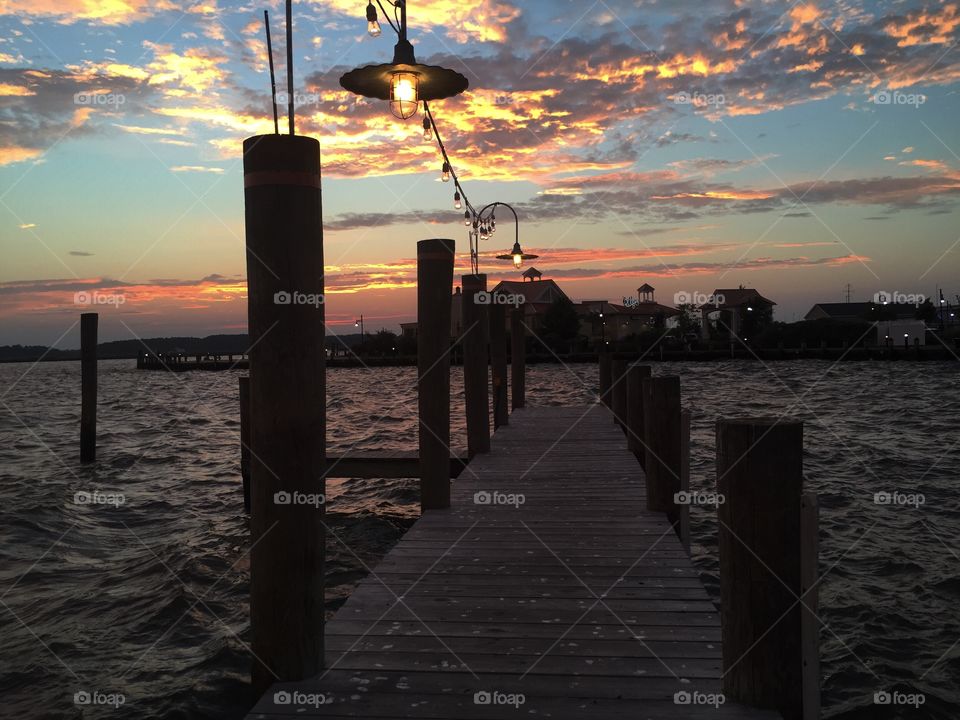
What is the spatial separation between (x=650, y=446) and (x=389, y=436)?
18.7 m

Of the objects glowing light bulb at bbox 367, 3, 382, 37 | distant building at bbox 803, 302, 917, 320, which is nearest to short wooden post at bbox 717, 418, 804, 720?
glowing light bulb at bbox 367, 3, 382, 37

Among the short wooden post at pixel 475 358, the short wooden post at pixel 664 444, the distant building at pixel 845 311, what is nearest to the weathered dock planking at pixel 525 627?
the short wooden post at pixel 664 444

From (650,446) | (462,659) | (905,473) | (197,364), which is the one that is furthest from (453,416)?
(197,364)

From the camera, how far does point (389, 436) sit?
82.3 feet

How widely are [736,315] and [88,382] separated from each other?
3559 inches

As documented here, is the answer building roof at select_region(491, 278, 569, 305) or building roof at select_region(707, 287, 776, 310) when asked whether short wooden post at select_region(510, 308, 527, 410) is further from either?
building roof at select_region(707, 287, 776, 310)

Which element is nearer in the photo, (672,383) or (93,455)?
(672,383)

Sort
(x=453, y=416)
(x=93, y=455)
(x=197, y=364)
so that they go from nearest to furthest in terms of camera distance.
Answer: (x=93, y=455)
(x=453, y=416)
(x=197, y=364)

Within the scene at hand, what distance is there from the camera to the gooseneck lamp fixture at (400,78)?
19.9ft

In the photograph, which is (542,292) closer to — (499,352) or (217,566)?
(499,352)

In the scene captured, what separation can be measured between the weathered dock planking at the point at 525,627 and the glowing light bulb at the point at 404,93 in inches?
140

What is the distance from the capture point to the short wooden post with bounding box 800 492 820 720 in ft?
10.2

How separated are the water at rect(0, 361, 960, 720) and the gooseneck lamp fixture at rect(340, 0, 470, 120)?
16.6 feet

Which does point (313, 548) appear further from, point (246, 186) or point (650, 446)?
→ point (650, 446)
